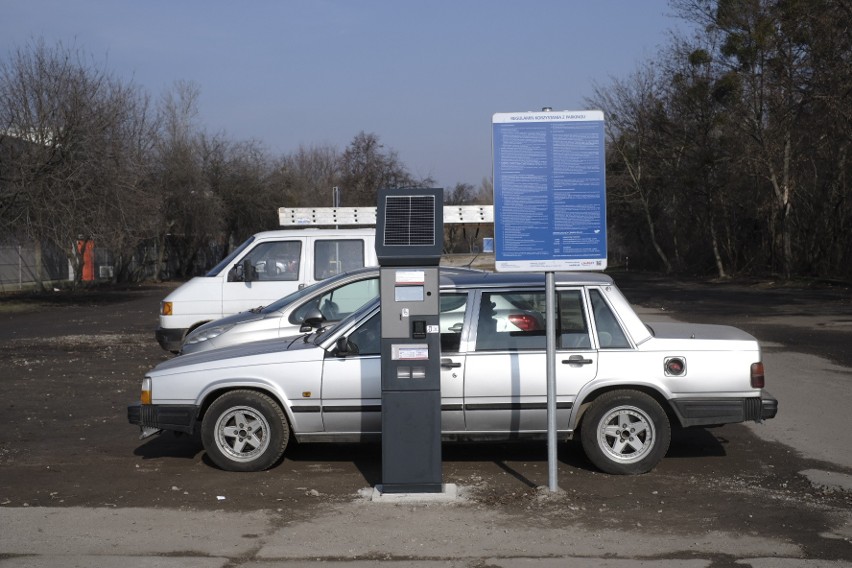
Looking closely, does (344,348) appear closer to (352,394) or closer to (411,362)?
(352,394)

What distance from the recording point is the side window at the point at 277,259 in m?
14.4

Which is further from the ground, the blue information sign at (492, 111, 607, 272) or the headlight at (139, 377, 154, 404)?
the blue information sign at (492, 111, 607, 272)

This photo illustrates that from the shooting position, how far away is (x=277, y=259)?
47.4 ft

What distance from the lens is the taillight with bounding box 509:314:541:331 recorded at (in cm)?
815

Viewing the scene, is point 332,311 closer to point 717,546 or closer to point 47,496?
point 47,496

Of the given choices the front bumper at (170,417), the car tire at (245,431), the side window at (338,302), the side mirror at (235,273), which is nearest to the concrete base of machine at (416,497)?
the car tire at (245,431)

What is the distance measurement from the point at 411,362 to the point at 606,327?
1.92 m

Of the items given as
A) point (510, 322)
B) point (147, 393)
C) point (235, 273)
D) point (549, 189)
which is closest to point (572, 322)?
→ point (510, 322)

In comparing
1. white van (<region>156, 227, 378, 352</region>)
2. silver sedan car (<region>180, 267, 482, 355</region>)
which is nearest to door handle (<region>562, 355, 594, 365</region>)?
silver sedan car (<region>180, 267, 482, 355</region>)

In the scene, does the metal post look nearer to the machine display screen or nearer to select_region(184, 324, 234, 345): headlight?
the machine display screen

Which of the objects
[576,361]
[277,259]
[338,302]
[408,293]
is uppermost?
[277,259]

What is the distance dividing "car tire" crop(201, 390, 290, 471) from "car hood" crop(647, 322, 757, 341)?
3.37m

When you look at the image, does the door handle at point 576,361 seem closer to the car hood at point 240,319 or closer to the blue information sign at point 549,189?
the blue information sign at point 549,189

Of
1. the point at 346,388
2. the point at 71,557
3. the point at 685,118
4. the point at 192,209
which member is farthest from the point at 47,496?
the point at 192,209
